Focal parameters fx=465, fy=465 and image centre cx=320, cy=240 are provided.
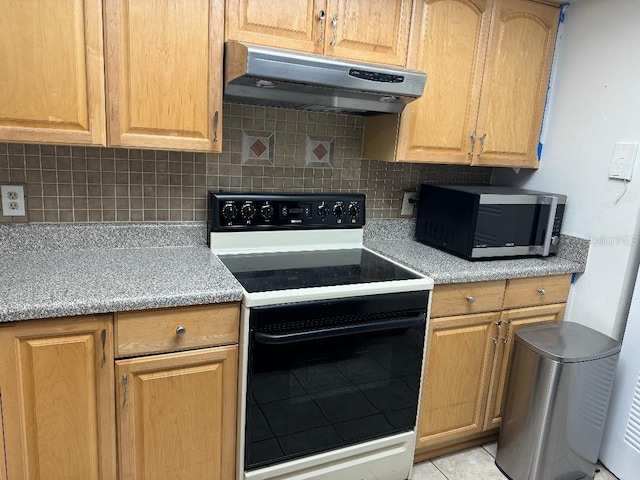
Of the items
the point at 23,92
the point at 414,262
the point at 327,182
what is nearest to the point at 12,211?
the point at 23,92

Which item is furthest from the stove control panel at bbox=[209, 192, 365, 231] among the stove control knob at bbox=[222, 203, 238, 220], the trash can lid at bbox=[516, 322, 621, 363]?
the trash can lid at bbox=[516, 322, 621, 363]

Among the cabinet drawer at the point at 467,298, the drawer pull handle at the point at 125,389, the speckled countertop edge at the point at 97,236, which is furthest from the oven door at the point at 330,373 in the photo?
the speckled countertop edge at the point at 97,236

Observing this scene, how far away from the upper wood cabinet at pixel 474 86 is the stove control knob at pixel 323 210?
325 millimetres

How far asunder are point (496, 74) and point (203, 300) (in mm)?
1601

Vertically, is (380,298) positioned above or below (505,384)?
above

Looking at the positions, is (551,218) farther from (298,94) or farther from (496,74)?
(298,94)

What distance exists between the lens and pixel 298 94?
1.69 metres

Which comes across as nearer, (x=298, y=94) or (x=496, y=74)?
(x=298, y=94)

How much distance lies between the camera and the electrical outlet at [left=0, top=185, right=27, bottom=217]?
1.65 meters

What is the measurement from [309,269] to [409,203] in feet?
2.64

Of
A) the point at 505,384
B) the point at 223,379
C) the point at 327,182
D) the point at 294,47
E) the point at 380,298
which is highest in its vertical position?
the point at 294,47

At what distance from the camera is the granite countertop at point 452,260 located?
186 cm

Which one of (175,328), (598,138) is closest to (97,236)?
(175,328)

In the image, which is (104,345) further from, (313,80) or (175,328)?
(313,80)
